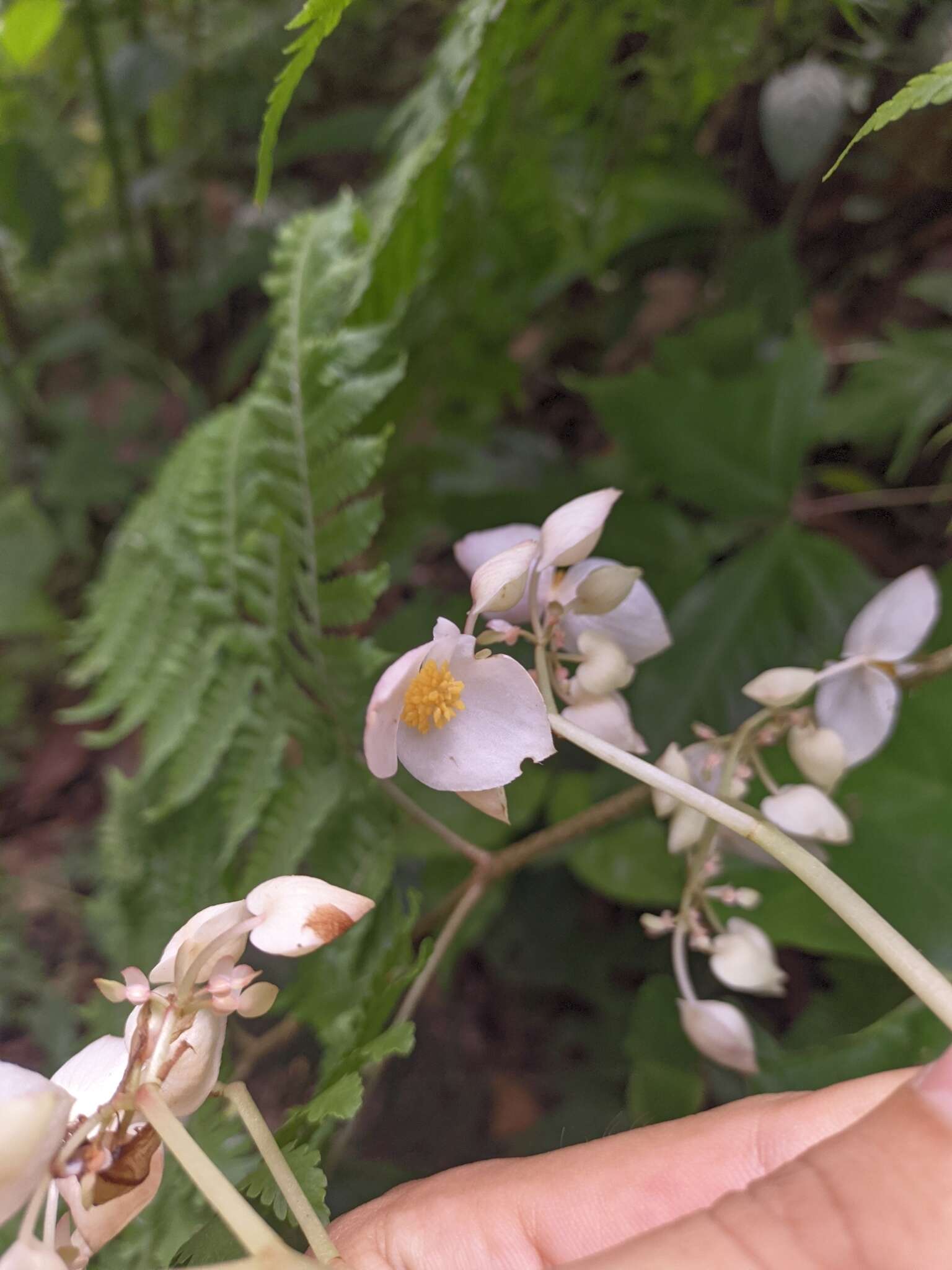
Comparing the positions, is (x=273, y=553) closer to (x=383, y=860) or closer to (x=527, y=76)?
(x=383, y=860)

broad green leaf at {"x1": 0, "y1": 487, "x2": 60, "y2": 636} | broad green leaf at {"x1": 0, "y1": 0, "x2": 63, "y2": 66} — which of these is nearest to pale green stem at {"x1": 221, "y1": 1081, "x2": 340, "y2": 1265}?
broad green leaf at {"x1": 0, "y1": 0, "x2": 63, "y2": 66}

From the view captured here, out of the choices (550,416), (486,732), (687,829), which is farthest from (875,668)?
(550,416)

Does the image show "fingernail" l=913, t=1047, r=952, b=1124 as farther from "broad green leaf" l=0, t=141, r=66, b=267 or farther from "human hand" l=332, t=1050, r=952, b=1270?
"broad green leaf" l=0, t=141, r=66, b=267

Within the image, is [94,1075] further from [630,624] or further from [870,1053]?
[870,1053]

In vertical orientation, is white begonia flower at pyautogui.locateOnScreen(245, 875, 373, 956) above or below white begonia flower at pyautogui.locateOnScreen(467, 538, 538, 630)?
below

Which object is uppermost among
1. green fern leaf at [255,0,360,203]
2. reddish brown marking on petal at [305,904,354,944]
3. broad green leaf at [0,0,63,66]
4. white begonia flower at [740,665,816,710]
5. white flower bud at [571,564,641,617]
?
broad green leaf at [0,0,63,66]

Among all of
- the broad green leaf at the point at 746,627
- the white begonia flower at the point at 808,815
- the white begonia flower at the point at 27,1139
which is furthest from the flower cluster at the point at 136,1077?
the broad green leaf at the point at 746,627
